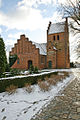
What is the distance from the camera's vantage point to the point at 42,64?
31.5 m

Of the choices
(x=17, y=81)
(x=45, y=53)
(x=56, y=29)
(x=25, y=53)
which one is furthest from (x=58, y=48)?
(x=17, y=81)

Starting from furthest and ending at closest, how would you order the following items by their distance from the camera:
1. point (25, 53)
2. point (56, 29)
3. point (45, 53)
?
point (56, 29), point (45, 53), point (25, 53)

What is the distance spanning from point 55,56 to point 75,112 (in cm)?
2802

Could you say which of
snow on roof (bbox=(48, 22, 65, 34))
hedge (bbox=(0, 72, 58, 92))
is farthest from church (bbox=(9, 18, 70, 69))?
hedge (bbox=(0, 72, 58, 92))

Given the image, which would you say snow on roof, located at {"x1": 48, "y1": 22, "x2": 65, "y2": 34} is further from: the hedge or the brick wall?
the hedge

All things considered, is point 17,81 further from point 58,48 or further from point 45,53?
point 58,48

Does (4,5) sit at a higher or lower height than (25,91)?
higher

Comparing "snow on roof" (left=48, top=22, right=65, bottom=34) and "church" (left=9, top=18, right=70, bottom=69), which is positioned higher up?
"snow on roof" (left=48, top=22, right=65, bottom=34)

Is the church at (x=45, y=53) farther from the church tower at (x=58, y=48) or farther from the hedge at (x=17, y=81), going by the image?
the hedge at (x=17, y=81)

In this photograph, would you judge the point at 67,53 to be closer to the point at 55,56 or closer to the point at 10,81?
the point at 55,56

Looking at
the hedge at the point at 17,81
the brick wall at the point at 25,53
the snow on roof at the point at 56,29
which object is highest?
the snow on roof at the point at 56,29

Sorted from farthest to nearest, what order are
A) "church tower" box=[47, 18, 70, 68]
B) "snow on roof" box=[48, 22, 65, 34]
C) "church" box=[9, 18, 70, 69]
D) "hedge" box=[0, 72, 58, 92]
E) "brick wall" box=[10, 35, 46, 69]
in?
"snow on roof" box=[48, 22, 65, 34], "church tower" box=[47, 18, 70, 68], "church" box=[9, 18, 70, 69], "brick wall" box=[10, 35, 46, 69], "hedge" box=[0, 72, 58, 92]

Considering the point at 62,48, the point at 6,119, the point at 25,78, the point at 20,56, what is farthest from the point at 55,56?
the point at 6,119

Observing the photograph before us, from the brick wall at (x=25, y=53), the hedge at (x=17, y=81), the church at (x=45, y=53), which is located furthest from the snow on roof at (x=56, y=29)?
the hedge at (x=17, y=81)
